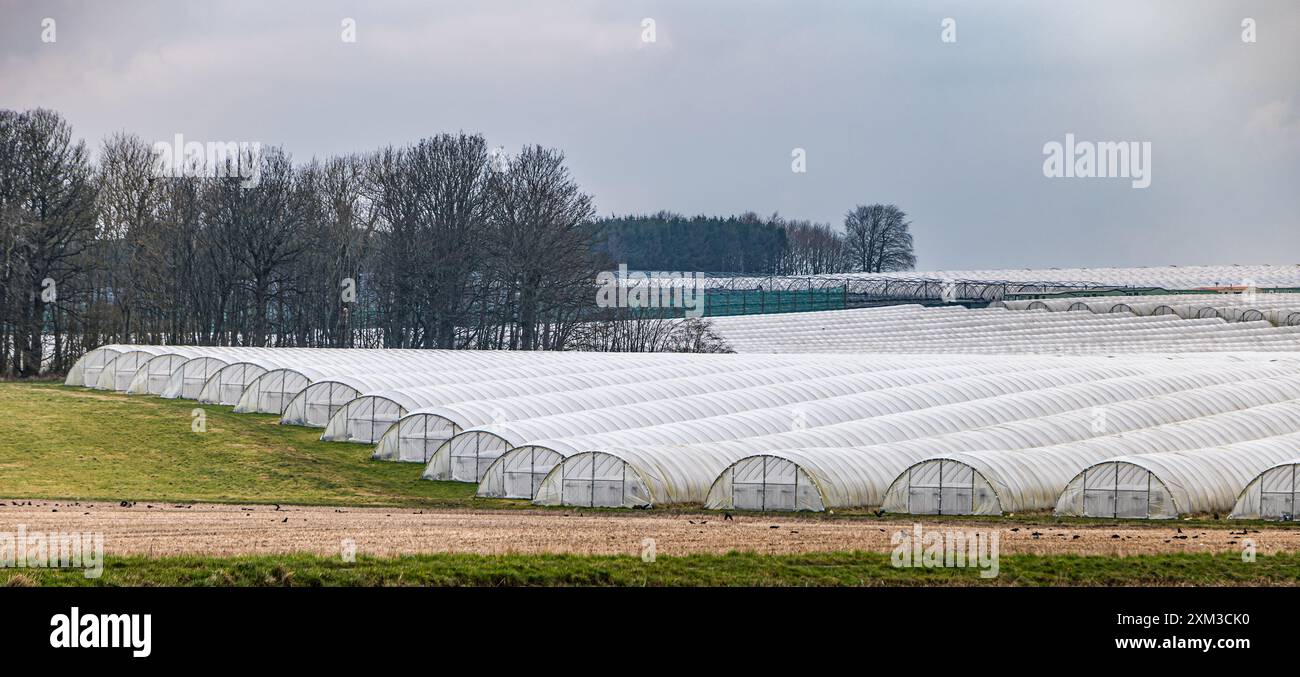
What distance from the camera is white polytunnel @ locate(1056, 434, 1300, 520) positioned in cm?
4059

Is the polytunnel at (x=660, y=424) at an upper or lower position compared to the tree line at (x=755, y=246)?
lower

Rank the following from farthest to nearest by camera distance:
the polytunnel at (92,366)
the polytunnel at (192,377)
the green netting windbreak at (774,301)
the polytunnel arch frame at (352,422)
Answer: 1. the green netting windbreak at (774,301)
2. the polytunnel at (92,366)
3. the polytunnel at (192,377)
4. the polytunnel arch frame at (352,422)

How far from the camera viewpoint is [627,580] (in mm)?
23594

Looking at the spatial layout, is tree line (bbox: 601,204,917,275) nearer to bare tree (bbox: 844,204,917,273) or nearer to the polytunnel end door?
bare tree (bbox: 844,204,917,273)

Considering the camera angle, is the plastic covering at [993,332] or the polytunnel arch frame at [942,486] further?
the plastic covering at [993,332]

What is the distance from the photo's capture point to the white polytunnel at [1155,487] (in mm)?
40594

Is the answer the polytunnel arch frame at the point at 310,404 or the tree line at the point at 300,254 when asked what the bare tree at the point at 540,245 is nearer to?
the tree line at the point at 300,254

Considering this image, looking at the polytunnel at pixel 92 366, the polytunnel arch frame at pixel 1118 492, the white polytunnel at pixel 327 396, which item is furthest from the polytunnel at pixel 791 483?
the polytunnel at pixel 92 366

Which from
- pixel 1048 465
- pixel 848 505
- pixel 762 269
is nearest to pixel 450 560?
pixel 848 505

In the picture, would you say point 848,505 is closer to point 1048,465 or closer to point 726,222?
point 1048,465

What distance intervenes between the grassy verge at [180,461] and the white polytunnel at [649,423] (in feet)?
3.73

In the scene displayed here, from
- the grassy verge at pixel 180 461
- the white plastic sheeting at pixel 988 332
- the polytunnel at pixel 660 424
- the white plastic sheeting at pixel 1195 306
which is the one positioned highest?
the white plastic sheeting at pixel 1195 306

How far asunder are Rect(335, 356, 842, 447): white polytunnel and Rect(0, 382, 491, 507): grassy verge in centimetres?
109
